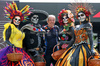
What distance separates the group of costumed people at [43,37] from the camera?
6.06 metres

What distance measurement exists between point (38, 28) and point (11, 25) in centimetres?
89

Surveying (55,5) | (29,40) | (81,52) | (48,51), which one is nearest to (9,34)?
(29,40)

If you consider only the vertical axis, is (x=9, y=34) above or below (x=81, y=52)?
above

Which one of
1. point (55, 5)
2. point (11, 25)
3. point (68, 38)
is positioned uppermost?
point (55, 5)

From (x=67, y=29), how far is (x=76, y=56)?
98cm

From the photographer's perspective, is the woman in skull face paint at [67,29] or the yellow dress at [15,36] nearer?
the woman in skull face paint at [67,29]

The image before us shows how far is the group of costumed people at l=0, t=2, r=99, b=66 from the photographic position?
19.9ft

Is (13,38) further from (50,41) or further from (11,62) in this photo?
(50,41)

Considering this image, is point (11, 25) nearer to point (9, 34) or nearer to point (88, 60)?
point (9, 34)

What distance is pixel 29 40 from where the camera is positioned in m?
7.09

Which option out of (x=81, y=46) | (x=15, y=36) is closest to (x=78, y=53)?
(x=81, y=46)

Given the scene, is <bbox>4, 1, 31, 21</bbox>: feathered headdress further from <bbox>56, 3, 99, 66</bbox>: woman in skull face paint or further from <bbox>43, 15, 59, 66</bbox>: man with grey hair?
<bbox>56, 3, 99, 66</bbox>: woman in skull face paint

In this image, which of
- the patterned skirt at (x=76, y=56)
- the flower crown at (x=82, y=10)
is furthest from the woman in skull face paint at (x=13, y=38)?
the flower crown at (x=82, y=10)

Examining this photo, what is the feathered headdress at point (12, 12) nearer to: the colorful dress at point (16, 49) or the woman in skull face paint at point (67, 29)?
the colorful dress at point (16, 49)
